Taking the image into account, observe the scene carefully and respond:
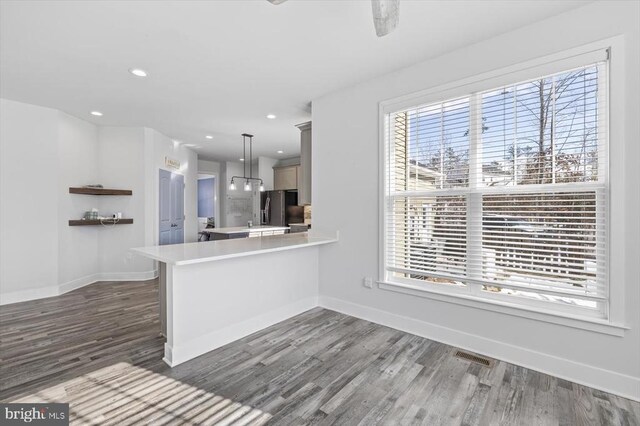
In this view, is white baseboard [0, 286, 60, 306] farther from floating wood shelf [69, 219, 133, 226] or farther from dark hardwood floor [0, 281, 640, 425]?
dark hardwood floor [0, 281, 640, 425]

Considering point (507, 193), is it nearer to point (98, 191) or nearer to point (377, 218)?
point (377, 218)

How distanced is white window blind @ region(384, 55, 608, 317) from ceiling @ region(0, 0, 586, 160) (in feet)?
1.95

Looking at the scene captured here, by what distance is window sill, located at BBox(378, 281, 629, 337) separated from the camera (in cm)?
201

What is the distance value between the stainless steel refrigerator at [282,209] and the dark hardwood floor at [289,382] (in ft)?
14.7

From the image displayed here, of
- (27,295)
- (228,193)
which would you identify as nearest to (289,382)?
(27,295)

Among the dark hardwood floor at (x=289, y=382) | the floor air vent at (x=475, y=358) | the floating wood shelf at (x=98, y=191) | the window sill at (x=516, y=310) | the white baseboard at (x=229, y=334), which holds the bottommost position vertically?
the dark hardwood floor at (x=289, y=382)

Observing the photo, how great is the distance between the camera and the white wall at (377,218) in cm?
193

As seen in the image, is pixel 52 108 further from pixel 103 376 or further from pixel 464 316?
pixel 464 316

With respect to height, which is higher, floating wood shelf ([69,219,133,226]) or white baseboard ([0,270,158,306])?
floating wood shelf ([69,219,133,226])

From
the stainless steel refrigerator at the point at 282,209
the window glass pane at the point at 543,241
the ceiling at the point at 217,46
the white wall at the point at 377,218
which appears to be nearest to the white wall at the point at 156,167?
the ceiling at the point at 217,46

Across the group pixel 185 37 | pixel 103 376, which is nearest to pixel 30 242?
pixel 103 376

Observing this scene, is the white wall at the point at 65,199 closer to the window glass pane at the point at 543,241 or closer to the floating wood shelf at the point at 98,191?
the floating wood shelf at the point at 98,191

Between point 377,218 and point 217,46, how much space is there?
2209 millimetres

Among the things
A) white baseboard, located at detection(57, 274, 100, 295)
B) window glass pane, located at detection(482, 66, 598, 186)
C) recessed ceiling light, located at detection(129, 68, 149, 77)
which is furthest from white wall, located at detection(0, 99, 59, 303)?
window glass pane, located at detection(482, 66, 598, 186)
